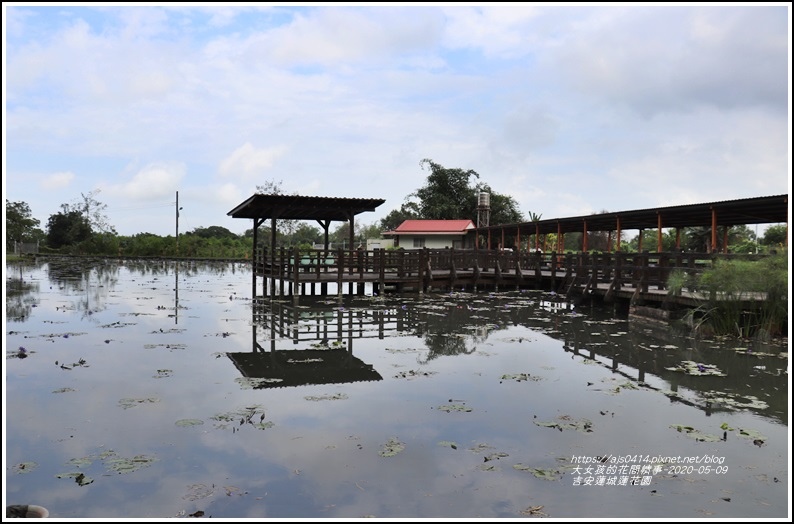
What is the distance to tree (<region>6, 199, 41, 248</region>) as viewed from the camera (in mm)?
48438

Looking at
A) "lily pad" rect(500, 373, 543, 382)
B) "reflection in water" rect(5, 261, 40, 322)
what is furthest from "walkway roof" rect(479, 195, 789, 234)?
"reflection in water" rect(5, 261, 40, 322)

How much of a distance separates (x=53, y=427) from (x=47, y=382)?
2052 mm

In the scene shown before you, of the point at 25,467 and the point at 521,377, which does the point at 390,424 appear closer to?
the point at 521,377

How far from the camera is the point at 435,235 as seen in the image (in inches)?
1676

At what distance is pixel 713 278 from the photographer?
1159 cm

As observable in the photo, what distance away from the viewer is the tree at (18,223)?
1907 inches

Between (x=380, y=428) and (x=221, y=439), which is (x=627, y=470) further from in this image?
(x=221, y=439)

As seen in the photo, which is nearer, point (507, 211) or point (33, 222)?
point (507, 211)

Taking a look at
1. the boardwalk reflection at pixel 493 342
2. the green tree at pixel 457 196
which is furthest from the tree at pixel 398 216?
the boardwalk reflection at pixel 493 342

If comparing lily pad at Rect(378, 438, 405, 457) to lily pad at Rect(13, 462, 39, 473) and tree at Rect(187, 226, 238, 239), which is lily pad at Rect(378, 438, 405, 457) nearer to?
lily pad at Rect(13, 462, 39, 473)

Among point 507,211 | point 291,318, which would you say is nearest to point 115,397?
point 291,318

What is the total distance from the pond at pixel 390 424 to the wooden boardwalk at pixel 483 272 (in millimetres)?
3779

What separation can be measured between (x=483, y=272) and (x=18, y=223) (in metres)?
43.6

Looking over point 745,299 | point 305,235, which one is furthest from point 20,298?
point 305,235
